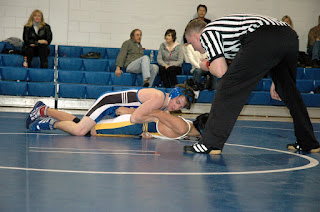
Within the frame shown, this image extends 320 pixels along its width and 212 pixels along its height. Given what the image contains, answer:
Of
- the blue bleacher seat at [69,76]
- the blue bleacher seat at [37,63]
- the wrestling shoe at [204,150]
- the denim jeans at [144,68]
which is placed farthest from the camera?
the blue bleacher seat at [37,63]

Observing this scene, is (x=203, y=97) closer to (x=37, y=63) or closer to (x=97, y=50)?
(x=97, y=50)

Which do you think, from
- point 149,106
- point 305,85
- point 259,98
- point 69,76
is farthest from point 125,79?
point 149,106

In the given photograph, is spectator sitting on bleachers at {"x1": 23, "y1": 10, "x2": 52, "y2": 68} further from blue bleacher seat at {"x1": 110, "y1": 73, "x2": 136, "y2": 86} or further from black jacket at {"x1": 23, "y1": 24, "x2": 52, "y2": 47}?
blue bleacher seat at {"x1": 110, "y1": 73, "x2": 136, "y2": 86}

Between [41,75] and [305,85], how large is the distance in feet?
19.1

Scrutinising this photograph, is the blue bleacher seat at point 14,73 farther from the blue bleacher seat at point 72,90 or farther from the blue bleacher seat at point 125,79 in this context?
the blue bleacher seat at point 125,79

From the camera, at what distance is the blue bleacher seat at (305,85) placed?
10.0 m

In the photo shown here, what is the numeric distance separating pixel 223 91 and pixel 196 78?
5678 millimetres

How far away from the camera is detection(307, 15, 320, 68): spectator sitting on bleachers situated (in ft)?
35.1

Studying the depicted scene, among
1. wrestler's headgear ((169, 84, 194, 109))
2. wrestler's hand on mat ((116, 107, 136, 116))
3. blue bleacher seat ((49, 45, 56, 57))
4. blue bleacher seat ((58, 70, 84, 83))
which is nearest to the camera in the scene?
wrestler's headgear ((169, 84, 194, 109))

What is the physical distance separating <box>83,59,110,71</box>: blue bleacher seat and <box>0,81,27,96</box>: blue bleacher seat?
149 cm

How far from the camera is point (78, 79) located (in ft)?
31.4

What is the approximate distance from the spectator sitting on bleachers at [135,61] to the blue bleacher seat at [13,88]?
1930mm

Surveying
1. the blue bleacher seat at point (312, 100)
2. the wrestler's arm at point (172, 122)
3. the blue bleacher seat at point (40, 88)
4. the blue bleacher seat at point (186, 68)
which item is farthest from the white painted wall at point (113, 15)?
the wrestler's arm at point (172, 122)

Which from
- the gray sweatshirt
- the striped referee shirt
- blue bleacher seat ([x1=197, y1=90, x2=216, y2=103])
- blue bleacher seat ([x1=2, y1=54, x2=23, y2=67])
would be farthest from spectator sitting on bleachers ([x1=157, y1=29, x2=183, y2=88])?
the striped referee shirt
